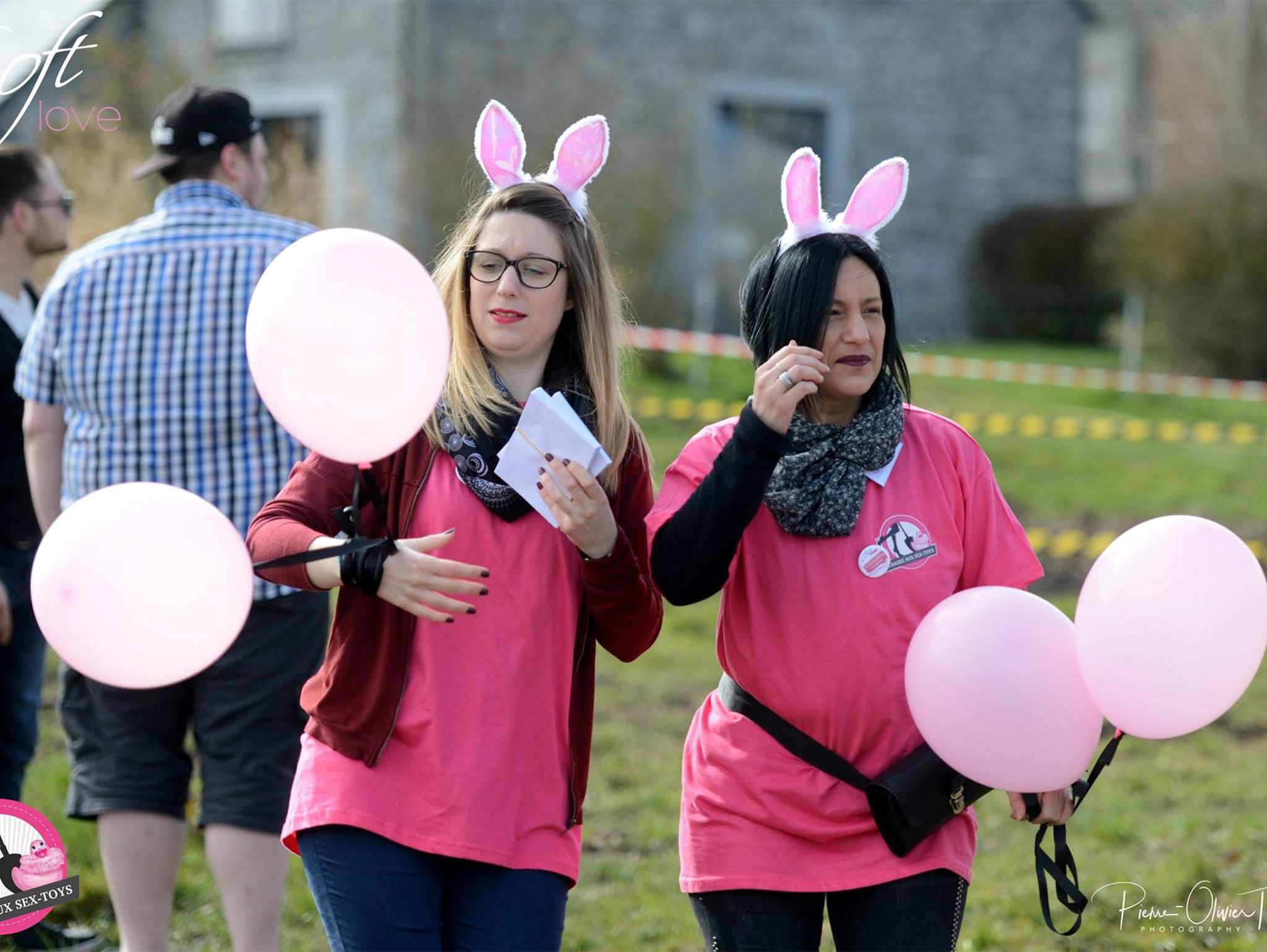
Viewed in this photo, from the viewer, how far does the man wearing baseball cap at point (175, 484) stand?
3303 mm

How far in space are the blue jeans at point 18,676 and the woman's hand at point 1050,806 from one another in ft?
8.81

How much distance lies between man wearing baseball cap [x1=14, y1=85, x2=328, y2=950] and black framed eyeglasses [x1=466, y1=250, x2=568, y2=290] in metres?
1.09

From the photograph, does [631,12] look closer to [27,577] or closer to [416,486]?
[27,577]

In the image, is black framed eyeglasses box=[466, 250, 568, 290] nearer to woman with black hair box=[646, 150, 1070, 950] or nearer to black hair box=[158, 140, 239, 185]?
woman with black hair box=[646, 150, 1070, 950]

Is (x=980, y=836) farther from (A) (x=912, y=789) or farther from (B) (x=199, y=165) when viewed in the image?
(B) (x=199, y=165)

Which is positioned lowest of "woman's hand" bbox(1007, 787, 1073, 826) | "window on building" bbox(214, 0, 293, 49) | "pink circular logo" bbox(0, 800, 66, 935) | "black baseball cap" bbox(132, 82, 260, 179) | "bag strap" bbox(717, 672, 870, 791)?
"pink circular logo" bbox(0, 800, 66, 935)

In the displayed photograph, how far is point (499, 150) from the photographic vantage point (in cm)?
262

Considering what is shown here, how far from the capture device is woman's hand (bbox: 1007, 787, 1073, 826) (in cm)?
246

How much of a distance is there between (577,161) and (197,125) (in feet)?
4.44

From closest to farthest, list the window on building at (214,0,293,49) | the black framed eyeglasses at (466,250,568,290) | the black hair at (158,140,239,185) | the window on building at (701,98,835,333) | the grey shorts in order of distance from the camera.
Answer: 1. the black framed eyeglasses at (466,250,568,290)
2. the grey shorts
3. the black hair at (158,140,239,185)
4. the window on building at (701,98,835,333)
5. the window on building at (214,0,293,49)

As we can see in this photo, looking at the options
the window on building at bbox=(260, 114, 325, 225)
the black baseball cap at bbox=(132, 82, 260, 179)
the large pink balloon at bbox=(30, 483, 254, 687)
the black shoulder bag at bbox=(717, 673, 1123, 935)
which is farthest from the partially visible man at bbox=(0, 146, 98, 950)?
the window on building at bbox=(260, 114, 325, 225)

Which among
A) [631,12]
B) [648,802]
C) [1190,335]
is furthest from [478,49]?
[648,802]

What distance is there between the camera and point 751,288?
262 centimetres

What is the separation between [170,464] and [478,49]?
12.2 metres
